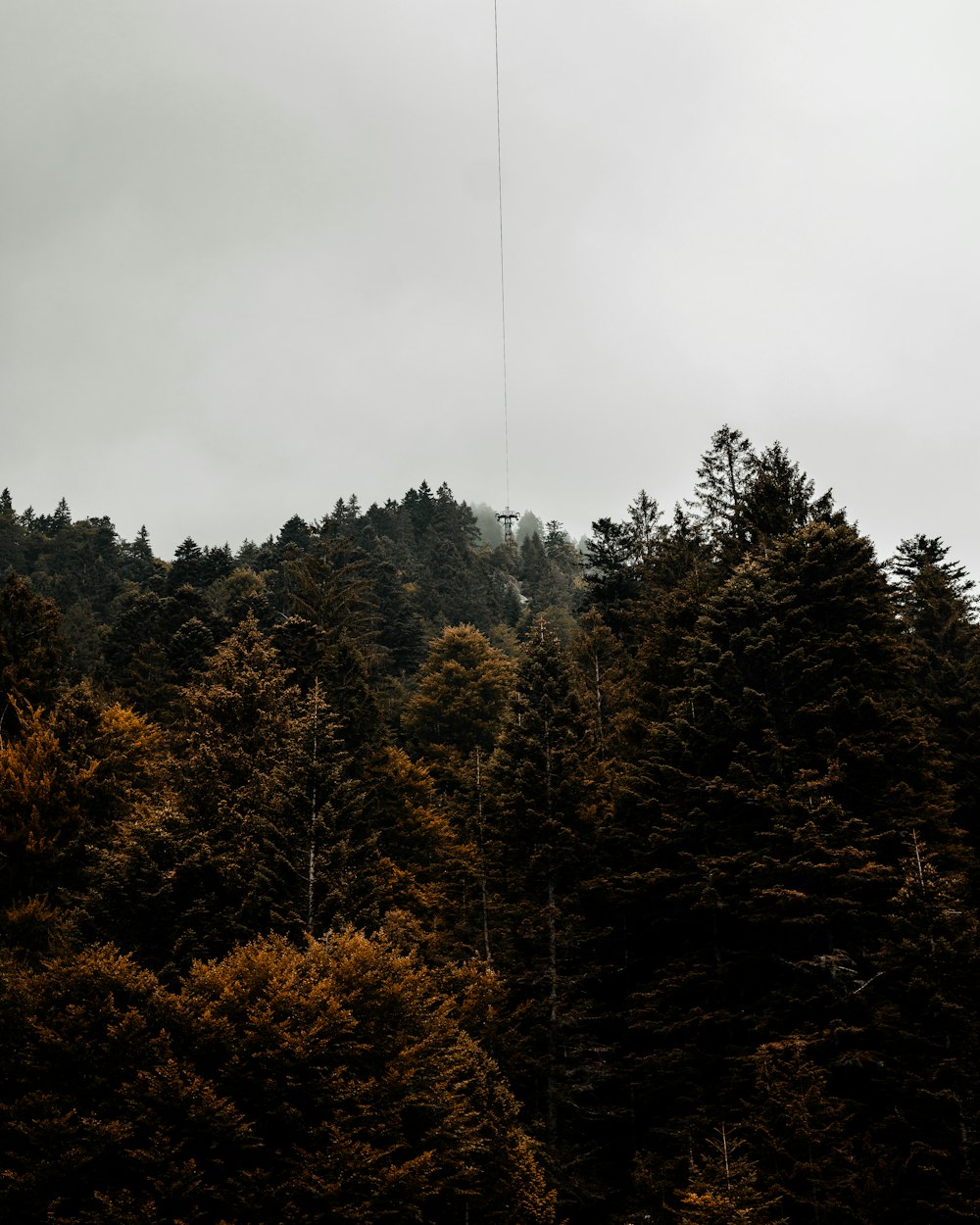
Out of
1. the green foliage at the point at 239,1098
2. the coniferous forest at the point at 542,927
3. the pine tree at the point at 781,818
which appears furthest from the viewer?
the pine tree at the point at 781,818

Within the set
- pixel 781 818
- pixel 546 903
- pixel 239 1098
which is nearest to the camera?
pixel 239 1098

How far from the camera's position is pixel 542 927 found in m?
25.3

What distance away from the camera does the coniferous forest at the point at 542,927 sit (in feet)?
49.5

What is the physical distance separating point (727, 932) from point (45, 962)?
18.6 metres

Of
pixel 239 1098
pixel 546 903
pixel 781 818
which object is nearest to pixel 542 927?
pixel 546 903

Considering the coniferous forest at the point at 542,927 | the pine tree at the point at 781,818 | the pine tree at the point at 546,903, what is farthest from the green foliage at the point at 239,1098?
the pine tree at the point at 781,818

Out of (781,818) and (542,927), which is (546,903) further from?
(781,818)

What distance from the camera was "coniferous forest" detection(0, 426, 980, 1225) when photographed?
15.1 metres

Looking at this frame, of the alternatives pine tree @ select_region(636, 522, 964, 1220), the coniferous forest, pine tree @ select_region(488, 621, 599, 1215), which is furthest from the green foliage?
pine tree @ select_region(636, 522, 964, 1220)

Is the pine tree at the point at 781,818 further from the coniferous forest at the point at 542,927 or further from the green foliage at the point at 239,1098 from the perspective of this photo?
the green foliage at the point at 239,1098

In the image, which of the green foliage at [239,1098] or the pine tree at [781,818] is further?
the pine tree at [781,818]

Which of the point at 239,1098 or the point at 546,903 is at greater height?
the point at 546,903

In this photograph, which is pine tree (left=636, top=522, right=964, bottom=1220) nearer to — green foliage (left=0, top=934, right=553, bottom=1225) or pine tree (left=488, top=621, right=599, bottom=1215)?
pine tree (left=488, top=621, right=599, bottom=1215)

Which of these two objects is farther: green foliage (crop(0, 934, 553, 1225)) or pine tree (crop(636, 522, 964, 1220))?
pine tree (crop(636, 522, 964, 1220))
